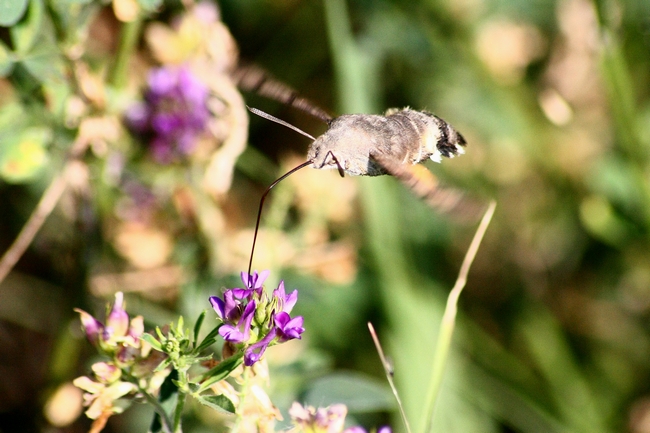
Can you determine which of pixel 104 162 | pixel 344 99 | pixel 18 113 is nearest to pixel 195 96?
pixel 104 162

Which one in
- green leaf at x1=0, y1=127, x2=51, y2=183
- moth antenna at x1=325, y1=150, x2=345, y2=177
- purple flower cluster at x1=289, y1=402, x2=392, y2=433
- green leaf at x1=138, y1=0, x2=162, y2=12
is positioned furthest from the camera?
green leaf at x1=0, y1=127, x2=51, y2=183

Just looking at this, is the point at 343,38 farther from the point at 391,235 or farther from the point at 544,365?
the point at 544,365

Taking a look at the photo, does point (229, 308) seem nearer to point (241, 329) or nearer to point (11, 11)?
point (241, 329)

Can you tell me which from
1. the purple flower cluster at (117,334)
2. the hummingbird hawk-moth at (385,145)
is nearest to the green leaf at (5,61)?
the hummingbird hawk-moth at (385,145)

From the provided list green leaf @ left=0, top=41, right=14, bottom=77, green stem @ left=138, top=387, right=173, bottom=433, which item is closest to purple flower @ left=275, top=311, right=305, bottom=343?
green stem @ left=138, top=387, right=173, bottom=433

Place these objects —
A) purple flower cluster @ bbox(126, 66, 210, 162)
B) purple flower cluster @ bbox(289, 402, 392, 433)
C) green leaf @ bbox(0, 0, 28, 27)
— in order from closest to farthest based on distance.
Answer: purple flower cluster @ bbox(289, 402, 392, 433)
green leaf @ bbox(0, 0, 28, 27)
purple flower cluster @ bbox(126, 66, 210, 162)

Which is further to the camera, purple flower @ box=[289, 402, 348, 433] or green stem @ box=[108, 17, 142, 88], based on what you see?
green stem @ box=[108, 17, 142, 88]

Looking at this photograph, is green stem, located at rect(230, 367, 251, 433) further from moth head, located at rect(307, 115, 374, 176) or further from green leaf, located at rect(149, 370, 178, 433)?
moth head, located at rect(307, 115, 374, 176)

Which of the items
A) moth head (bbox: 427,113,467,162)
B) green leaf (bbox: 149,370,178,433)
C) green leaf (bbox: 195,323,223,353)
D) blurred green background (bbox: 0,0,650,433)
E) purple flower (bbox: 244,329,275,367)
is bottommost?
blurred green background (bbox: 0,0,650,433)
